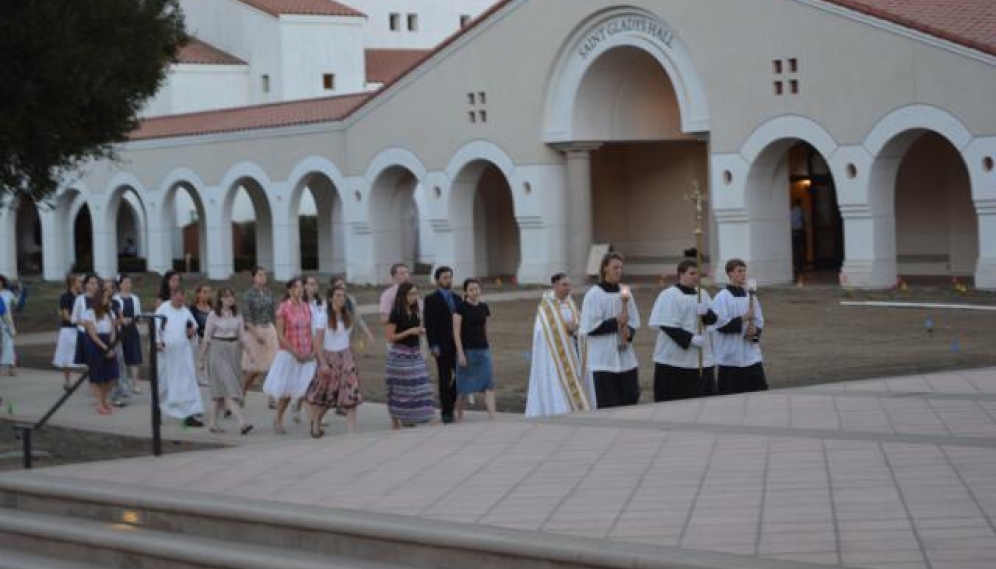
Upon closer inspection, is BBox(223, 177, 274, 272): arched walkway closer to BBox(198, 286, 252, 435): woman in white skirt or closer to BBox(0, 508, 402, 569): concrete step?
BBox(198, 286, 252, 435): woman in white skirt

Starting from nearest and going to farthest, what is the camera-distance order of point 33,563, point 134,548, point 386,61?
point 134,548 < point 33,563 < point 386,61

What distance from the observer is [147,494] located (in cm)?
1181

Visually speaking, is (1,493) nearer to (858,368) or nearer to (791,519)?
(791,519)

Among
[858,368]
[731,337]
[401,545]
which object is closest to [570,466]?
[401,545]

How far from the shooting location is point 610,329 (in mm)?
14898

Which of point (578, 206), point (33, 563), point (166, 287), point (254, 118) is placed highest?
point (254, 118)

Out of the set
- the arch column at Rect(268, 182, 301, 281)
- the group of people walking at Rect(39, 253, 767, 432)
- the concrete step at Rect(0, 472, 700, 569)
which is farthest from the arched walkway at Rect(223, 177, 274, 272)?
the concrete step at Rect(0, 472, 700, 569)

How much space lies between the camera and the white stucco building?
30781 millimetres

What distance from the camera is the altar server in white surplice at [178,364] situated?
17.7 meters

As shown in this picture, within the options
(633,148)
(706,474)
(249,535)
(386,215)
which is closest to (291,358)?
(249,535)

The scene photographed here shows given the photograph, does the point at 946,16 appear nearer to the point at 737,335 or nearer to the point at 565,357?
the point at 737,335

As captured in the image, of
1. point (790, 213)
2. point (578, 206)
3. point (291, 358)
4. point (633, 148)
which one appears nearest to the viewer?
point (291, 358)

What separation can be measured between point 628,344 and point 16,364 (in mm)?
13890

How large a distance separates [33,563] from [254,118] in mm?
35297
